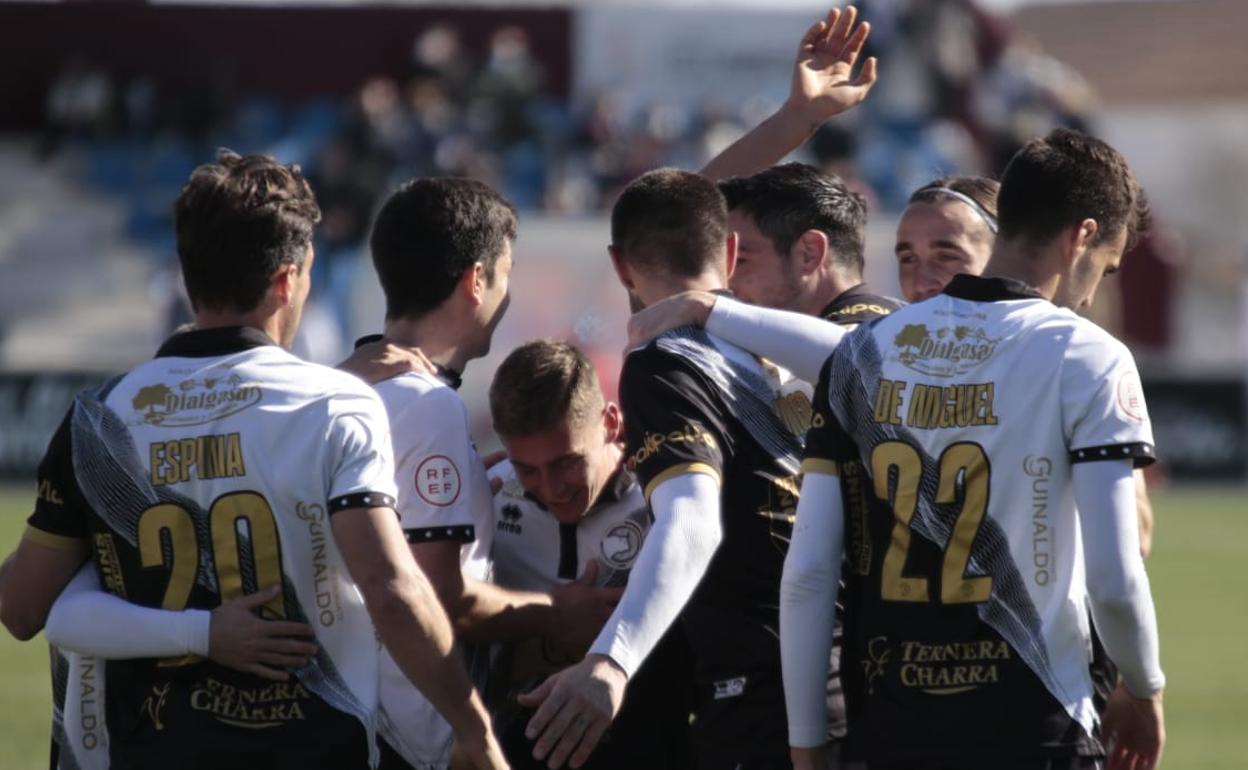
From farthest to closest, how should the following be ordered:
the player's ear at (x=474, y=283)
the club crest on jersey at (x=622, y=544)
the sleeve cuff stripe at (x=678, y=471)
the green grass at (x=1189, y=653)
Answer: the green grass at (x=1189, y=653), the club crest on jersey at (x=622, y=544), the player's ear at (x=474, y=283), the sleeve cuff stripe at (x=678, y=471)

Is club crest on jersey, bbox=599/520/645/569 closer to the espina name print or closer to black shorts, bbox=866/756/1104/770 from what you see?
the espina name print

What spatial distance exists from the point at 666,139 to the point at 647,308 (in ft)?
81.6

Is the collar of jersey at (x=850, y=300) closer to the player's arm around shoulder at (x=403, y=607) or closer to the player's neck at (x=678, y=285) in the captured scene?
the player's neck at (x=678, y=285)

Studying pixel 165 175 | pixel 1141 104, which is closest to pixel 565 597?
pixel 165 175

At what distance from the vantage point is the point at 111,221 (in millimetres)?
28750

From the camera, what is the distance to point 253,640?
3.89 m

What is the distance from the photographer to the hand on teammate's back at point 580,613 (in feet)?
15.0

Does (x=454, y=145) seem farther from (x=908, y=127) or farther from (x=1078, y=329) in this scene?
(x=1078, y=329)

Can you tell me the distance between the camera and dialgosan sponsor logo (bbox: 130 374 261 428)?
3.95 m

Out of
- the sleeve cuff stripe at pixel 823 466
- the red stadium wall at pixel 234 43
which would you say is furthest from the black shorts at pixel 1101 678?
the red stadium wall at pixel 234 43

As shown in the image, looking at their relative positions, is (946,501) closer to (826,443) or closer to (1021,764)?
(826,443)

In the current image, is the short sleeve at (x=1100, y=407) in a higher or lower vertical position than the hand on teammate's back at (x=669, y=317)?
lower

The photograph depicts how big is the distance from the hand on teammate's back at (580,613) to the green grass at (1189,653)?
4954 mm

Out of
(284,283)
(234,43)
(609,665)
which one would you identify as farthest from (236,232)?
(234,43)
